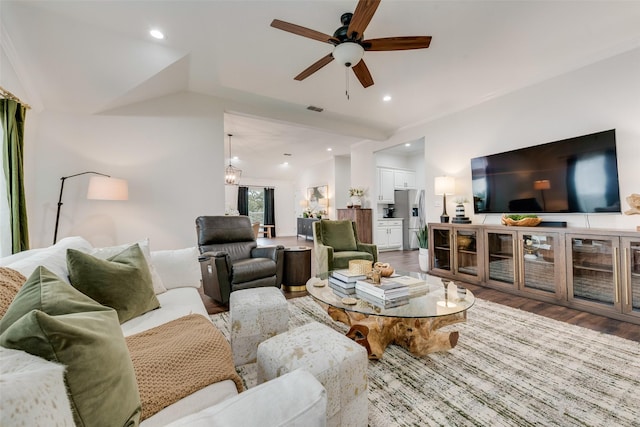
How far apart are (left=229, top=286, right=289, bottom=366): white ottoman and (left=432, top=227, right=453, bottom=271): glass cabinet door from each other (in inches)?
123

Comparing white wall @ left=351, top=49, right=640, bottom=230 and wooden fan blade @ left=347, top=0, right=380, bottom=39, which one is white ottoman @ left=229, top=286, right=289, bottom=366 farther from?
white wall @ left=351, top=49, right=640, bottom=230

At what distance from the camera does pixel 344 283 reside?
2.01 meters

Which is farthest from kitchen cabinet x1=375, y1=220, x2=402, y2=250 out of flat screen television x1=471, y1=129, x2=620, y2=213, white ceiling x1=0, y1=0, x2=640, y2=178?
white ceiling x1=0, y1=0, x2=640, y2=178

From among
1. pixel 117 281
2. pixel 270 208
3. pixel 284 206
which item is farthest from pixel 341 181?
pixel 117 281

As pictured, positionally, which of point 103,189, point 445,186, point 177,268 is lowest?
point 177,268

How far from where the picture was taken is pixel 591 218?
2857 mm

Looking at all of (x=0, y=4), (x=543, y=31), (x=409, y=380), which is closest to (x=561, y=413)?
(x=409, y=380)

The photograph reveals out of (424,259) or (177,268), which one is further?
(424,259)

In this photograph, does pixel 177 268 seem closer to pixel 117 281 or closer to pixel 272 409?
pixel 117 281

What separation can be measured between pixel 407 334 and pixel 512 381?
2.07ft

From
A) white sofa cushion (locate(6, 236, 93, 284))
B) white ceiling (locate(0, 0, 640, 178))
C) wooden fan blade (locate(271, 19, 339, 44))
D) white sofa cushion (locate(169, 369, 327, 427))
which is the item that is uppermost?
white ceiling (locate(0, 0, 640, 178))

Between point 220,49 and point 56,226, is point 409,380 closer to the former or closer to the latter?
point 220,49

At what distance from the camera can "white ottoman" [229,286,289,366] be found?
170 centimetres

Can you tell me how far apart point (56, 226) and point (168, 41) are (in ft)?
8.00
